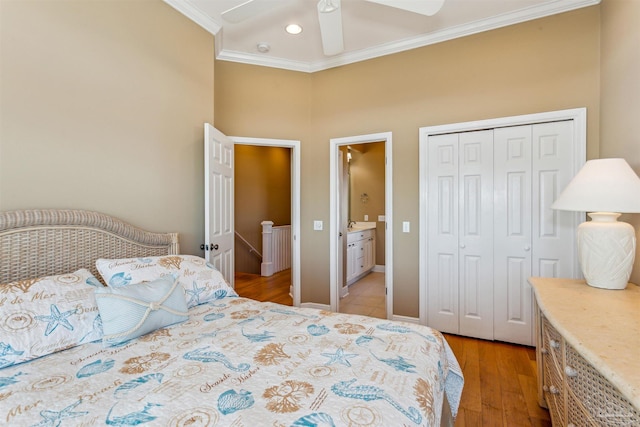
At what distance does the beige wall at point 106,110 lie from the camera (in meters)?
1.66

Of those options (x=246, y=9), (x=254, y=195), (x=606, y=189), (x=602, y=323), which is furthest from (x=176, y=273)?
(x=254, y=195)

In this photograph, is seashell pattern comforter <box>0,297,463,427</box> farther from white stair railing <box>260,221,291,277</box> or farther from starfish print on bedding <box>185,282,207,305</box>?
white stair railing <box>260,221,291,277</box>

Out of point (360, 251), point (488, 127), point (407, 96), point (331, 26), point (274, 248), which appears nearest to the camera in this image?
point (331, 26)

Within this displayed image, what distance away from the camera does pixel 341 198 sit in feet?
13.2

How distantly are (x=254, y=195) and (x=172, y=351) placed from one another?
4637mm

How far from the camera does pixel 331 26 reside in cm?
213

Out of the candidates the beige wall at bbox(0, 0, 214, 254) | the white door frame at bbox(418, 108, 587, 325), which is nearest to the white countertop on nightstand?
the white door frame at bbox(418, 108, 587, 325)

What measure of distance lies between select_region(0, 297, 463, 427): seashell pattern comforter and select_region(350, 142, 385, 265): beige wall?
462cm

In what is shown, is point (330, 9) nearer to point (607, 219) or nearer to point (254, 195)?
point (607, 219)

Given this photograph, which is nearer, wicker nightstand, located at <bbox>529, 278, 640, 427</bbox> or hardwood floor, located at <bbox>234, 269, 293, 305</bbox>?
wicker nightstand, located at <bbox>529, 278, 640, 427</bbox>

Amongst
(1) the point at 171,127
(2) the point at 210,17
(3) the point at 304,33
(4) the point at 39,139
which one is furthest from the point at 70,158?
(3) the point at 304,33

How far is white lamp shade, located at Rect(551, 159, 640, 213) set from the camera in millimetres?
1541

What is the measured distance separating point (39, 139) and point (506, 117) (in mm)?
3455

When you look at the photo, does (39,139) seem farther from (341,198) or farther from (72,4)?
(341,198)
